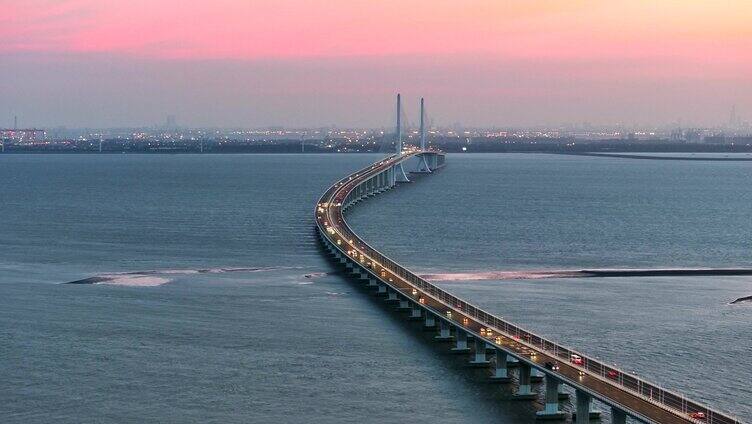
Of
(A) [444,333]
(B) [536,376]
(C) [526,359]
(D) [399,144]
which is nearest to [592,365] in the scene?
(C) [526,359]

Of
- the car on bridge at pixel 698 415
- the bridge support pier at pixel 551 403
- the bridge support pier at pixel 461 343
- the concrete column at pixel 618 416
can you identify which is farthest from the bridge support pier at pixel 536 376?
the car on bridge at pixel 698 415

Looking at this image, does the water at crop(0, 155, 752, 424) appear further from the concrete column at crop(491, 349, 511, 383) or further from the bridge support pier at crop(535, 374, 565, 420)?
the bridge support pier at crop(535, 374, 565, 420)

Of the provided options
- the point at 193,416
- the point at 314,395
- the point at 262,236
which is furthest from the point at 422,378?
the point at 262,236

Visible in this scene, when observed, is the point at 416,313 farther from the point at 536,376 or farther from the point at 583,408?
the point at 583,408

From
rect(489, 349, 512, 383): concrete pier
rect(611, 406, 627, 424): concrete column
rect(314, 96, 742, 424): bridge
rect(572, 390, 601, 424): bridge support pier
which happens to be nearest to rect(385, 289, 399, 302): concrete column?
rect(314, 96, 742, 424): bridge

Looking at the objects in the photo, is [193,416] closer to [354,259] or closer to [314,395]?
[314,395]

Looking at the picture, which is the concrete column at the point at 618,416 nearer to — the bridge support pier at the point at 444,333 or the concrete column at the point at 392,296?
the bridge support pier at the point at 444,333

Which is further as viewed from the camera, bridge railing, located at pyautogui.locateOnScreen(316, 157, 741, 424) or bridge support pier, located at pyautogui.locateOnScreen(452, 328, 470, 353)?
bridge support pier, located at pyautogui.locateOnScreen(452, 328, 470, 353)
